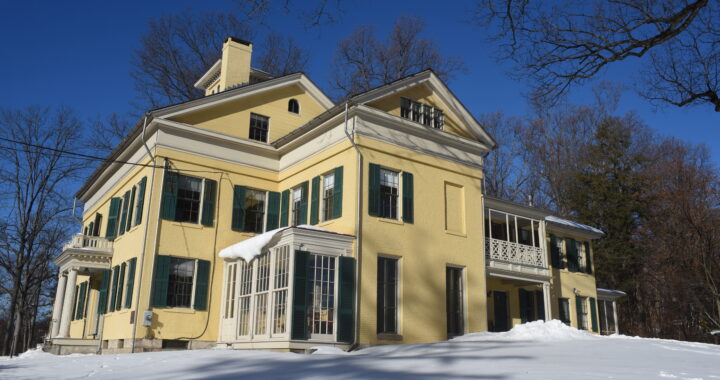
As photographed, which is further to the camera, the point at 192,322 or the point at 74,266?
the point at 74,266

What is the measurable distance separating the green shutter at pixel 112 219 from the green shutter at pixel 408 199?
418 inches

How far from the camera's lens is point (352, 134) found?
16.3m

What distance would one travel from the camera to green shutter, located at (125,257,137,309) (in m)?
16.5

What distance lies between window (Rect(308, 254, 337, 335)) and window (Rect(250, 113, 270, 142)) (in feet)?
22.0

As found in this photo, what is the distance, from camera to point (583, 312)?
23812mm

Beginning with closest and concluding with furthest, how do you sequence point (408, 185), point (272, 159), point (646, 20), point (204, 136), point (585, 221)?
point (646, 20), point (408, 185), point (204, 136), point (272, 159), point (585, 221)

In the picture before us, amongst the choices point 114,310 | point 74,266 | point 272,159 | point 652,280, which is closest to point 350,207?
point 272,159

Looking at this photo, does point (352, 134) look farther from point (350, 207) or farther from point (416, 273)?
point (416, 273)

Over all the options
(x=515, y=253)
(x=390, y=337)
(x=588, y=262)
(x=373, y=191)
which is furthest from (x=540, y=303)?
(x=373, y=191)

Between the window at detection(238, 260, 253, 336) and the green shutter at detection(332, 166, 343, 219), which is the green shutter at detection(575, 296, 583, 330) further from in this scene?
the window at detection(238, 260, 253, 336)

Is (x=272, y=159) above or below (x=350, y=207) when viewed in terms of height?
above

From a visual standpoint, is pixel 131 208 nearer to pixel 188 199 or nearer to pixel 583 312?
pixel 188 199

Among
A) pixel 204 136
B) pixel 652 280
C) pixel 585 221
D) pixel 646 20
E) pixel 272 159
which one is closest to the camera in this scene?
pixel 646 20

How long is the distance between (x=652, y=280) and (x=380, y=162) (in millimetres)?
21371
